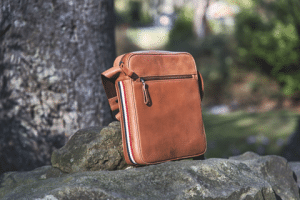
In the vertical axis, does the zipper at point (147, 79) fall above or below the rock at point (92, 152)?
above

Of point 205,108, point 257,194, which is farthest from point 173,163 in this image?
point 205,108

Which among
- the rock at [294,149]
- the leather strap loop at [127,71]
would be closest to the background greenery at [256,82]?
the rock at [294,149]

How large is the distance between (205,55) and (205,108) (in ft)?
7.89

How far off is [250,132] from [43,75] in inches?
190

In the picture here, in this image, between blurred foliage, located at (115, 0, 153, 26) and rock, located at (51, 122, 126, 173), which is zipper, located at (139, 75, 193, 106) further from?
blurred foliage, located at (115, 0, 153, 26)

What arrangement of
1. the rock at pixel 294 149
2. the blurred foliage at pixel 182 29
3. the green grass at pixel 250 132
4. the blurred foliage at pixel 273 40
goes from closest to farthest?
1. the rock at pixel 294 149
2. the green grass at pixel 250 132
3. the blurred foliage at pixel 273 40
4. the blurred foliage at pixel 182 29

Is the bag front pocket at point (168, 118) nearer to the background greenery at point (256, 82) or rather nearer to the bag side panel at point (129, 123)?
the bag side panel at point (129, 123)

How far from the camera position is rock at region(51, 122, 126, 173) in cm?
210

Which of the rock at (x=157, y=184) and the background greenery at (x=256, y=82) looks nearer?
the rock at (x=157, y=184)

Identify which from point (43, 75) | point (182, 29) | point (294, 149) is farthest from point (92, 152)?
point (182, 29)

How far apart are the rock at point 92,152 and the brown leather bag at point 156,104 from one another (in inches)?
5.7

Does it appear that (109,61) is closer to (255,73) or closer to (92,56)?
(92,56)

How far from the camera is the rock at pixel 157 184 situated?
1.67m

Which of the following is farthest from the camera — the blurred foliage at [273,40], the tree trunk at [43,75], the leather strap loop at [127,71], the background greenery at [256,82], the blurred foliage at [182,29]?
the blurred foliage at [182,29]
